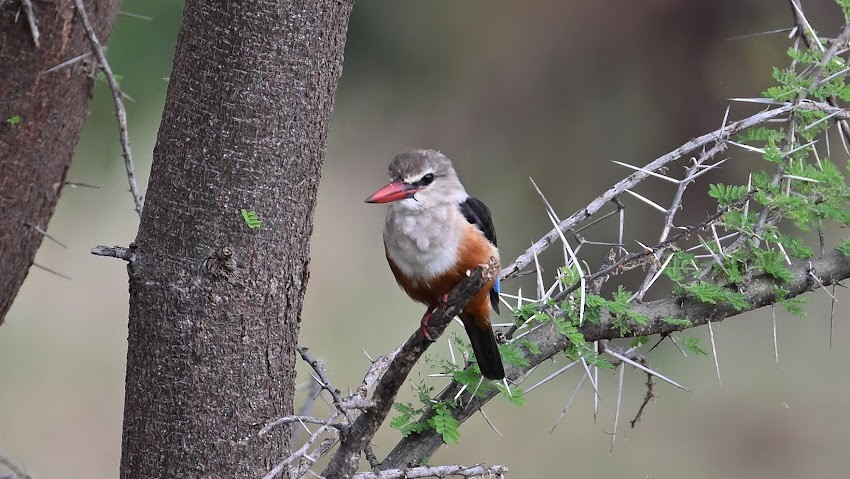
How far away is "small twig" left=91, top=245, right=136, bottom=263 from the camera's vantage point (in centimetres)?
189

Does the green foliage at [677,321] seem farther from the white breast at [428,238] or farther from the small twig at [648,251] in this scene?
the white breast at [428,238]

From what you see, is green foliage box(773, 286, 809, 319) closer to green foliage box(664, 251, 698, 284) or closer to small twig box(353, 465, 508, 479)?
green foliage box(664, 251, 698, 284)

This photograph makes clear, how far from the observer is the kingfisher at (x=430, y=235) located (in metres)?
2.54

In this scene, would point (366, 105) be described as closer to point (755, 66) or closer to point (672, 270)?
point (755, 66)

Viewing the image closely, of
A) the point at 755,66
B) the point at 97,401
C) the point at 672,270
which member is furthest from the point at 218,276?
the point at 97,401

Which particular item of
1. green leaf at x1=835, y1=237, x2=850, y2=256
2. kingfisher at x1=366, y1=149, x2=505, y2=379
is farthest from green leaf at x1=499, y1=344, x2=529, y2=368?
green leaf at x1=835, y1=237, x2=850, y2=256

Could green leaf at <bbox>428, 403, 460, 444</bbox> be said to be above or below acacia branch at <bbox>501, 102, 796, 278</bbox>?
below

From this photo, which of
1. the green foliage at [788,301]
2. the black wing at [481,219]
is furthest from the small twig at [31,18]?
the green foliage at [788,301]

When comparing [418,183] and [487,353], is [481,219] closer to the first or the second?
[418,183]

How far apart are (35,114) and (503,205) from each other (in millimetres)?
4549

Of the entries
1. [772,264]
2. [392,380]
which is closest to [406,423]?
[392,380]

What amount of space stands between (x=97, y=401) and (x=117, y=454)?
2.03ft

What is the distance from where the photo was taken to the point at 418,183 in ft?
8.50

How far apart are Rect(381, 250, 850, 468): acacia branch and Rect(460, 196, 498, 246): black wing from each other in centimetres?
42
